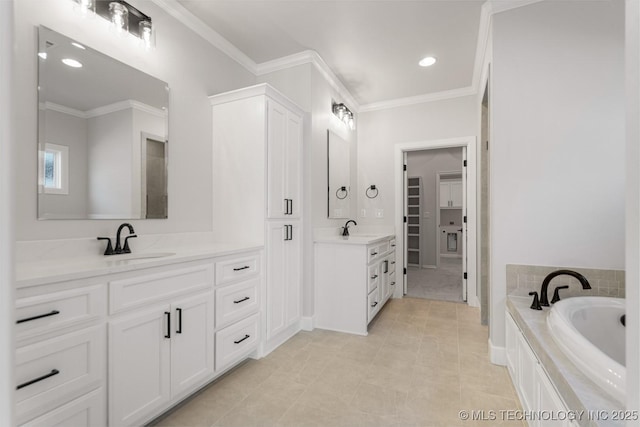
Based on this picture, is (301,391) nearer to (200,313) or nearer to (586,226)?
(200,313)

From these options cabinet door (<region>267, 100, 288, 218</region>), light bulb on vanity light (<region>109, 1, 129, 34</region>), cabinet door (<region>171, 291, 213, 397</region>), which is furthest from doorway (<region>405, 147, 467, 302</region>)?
light bulb on vanity light (<region>109, 1, 129, 34</region>)

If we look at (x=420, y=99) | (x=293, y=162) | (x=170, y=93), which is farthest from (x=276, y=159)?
(x=420, y=99)

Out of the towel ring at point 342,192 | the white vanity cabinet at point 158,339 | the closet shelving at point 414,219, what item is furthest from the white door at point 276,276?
the closet shelving at point 414,219

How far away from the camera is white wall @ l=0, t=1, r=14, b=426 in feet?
1.00

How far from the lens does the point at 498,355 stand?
2.27 meters

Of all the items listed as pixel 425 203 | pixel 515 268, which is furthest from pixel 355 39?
pixel 425 203

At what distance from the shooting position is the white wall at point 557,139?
6.52ft

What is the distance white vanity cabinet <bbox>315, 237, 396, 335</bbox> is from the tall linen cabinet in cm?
36

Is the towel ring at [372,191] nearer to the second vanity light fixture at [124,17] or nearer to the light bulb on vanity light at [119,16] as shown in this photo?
the second vanity light fixture at [124,17]

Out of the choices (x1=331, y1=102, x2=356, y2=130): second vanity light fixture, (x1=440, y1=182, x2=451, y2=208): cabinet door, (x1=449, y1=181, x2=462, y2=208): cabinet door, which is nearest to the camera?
(x1=331, y1=102, x2=356, y2=130): second vanity light fixture

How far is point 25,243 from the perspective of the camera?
1.46m

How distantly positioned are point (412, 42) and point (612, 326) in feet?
8.60

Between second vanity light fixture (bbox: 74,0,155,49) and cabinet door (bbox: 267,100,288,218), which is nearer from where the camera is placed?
second vanity light fixture (bbox: 74,0,155,49)

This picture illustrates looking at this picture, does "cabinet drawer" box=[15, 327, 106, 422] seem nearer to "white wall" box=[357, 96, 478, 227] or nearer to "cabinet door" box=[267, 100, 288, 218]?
"cabinet door" box=[267, 100, 288, 218]
